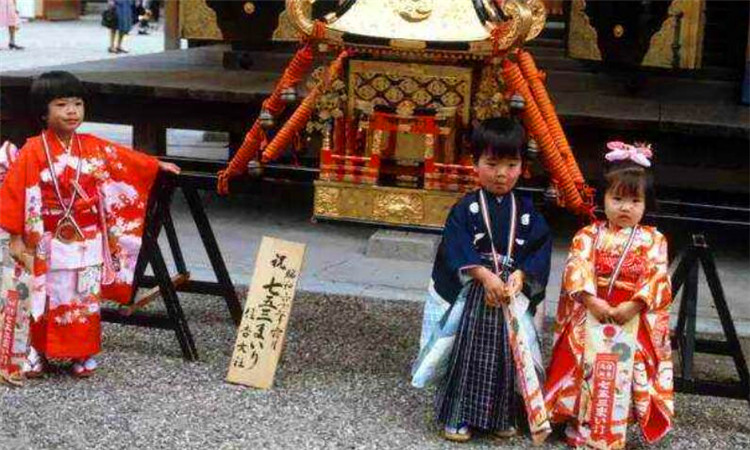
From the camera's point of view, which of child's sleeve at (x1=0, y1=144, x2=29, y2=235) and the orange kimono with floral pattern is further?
child's sleeve at (x1=0, y1=144, x2=29, y2=235)

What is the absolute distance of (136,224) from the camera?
5.18m

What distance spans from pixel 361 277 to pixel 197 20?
337cm

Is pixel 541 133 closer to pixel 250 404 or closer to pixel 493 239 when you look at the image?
pixel 493 239

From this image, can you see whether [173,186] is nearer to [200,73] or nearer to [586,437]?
[586,437]

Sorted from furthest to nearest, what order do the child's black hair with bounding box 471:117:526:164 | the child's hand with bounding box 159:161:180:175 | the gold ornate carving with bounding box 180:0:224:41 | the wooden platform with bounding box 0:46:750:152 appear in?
the gold ornate carving with bounding box 180:0:224:41, the wooden platform with bounding box 0:46:750:152, the child's hand with bounding box 159:161:180:175, the child's black hair with bounding box 471:117:526:164

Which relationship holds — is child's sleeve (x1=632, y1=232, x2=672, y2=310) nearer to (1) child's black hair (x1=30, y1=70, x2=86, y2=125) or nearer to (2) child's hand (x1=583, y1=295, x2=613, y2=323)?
(2) child's hand (x1=583, y1=295, x2=613, y2=323)

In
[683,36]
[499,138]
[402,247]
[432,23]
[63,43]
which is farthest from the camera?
[63,43]

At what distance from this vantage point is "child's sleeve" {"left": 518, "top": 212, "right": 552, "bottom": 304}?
4418mm

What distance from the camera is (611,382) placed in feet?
14.1

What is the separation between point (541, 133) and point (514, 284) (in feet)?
2.53

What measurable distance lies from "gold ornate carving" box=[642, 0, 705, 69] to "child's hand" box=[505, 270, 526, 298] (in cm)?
453

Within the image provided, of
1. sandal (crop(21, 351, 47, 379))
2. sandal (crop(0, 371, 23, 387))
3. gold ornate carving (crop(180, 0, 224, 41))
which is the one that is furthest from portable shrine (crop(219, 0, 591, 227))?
gold ornate carving (crop(180, 0, 224, 41))

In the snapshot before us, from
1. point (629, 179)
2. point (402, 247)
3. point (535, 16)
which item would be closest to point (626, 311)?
point (629, 179)

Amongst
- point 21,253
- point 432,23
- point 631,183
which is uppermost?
point 432,23
